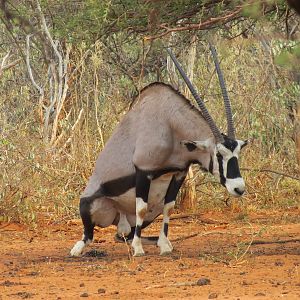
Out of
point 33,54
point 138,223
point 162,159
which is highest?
point 33,54

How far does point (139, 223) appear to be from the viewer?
852cm

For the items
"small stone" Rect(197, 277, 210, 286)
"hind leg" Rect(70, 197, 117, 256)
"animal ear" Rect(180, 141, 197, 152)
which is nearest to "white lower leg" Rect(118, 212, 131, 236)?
"hind leg" Rect(70, 197, 117, 256)

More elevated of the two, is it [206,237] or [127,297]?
[127,297]

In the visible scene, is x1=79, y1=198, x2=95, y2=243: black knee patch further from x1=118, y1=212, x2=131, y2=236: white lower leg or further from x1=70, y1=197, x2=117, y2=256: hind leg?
x1=118, y1=212, x2=131, y2=236: white lower leg

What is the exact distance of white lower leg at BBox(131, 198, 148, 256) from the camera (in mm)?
8453

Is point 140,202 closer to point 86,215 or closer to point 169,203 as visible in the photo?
point 169,203

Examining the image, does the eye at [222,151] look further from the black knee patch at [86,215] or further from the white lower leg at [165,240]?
the black knee patch at [86,215]

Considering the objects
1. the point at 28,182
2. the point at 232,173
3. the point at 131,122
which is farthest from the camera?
the point at 28,182

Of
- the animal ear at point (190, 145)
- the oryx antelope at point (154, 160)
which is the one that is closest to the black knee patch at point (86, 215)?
the oryx antelope at point (154, 160)

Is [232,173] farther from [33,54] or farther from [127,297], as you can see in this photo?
[33,54]

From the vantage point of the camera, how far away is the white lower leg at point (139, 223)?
845cm

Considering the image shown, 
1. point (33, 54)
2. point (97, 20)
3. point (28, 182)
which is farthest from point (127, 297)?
point (33, 54)

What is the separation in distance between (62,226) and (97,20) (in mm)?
4277

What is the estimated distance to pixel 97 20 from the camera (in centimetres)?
751
